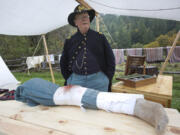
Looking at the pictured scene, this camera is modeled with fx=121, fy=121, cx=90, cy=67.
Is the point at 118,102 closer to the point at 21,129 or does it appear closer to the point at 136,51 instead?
the point at 21,129

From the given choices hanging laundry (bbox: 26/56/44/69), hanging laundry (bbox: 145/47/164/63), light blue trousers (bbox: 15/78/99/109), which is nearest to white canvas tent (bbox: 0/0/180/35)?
light blue trousers (bbox: 15/78/99/109)

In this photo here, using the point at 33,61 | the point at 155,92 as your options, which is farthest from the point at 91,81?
the point at 33,61

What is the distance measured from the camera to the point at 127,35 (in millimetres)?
8195

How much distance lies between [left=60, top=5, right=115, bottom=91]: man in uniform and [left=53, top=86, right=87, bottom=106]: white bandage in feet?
1.61

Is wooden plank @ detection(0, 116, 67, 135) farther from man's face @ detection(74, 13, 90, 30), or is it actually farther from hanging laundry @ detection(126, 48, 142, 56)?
hanging laundry @ detection(126, 48, 142, 56)

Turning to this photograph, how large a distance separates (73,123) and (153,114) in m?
0.35

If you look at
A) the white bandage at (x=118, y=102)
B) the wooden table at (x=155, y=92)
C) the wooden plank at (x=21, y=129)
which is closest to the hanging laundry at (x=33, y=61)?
the wooden table at (x=155, y=92)

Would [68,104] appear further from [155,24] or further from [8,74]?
[155,24]

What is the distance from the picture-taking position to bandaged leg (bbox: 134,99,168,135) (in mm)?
430

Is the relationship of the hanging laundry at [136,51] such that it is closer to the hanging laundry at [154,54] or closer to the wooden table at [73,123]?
the hanging laundry at [154,54]

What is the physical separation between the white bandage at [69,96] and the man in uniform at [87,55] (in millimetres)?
491

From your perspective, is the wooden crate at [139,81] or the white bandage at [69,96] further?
the wooden crate at [139,81]

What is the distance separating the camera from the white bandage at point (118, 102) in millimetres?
603

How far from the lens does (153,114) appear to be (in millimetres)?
489
